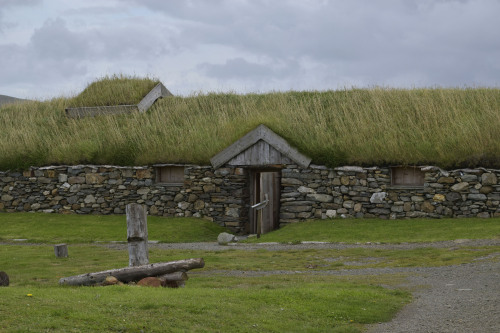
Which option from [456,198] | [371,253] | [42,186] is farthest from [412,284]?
[42,186]

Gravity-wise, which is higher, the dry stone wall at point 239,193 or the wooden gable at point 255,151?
the wooden gable at point 255,151

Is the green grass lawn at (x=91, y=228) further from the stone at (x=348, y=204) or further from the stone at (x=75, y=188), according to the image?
the stone at (x=348, y=204)

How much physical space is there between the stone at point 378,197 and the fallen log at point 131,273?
13142 millimetres

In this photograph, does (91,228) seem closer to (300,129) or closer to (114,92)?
(300,129)

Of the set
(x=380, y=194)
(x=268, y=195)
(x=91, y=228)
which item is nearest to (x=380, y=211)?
(x=380, y=194)

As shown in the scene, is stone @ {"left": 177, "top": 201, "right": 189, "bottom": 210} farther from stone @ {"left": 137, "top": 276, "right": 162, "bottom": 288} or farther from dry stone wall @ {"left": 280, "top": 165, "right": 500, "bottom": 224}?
stone @ {"left": 137, "top": 276, "right": 162, "bottom": 288}

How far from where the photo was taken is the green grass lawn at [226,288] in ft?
28.8

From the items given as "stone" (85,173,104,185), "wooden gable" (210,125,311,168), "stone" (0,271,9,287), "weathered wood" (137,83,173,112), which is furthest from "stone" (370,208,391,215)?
"stone" (0,271,9,287)

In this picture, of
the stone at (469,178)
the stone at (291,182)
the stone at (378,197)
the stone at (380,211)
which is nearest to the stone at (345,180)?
the stone at (378,197)

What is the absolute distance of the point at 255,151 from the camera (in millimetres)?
25906

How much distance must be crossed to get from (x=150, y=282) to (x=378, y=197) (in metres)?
14.0

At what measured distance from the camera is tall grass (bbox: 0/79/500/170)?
24391mm

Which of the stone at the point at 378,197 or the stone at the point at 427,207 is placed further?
the stone at the point at 378,197

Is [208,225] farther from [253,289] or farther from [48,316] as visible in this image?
[48,316]
